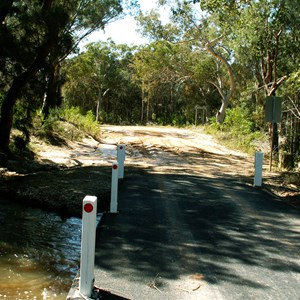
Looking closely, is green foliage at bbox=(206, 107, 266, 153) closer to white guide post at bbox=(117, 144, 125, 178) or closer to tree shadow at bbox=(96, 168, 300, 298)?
white guide post at bbox=(117, 144, 125, 178)

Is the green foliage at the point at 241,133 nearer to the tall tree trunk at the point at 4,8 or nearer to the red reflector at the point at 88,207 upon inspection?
the tall tree trunk at the point at 4,8

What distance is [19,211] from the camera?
7.97 meters

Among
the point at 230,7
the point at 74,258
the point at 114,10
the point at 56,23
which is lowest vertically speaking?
the point at 74,258

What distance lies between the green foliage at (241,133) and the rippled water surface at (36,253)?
16.5 m

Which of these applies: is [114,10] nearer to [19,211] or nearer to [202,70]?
[202,70]

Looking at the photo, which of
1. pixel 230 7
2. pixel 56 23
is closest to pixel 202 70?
pixel 230 7

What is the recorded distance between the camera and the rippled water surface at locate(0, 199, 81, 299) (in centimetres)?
454

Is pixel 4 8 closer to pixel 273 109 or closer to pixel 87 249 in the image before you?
pixel 273 109

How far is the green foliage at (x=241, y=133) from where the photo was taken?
2300 centimetres

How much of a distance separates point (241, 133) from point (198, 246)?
21.3 m

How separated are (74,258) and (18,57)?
7.83 meters

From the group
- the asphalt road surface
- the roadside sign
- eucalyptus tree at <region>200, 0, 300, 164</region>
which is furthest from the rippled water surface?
eucalyptus tree at <region>200, 0, 300, 164</region>

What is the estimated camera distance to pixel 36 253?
5.67 metres

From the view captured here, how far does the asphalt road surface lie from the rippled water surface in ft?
1.61
